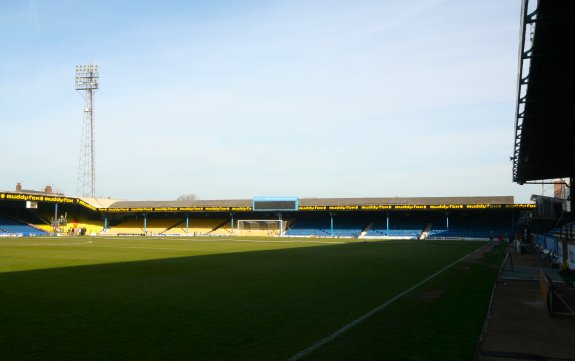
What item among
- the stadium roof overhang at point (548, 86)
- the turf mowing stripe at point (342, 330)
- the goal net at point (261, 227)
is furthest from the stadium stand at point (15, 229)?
the turf mowing stripe at point (342, 330)

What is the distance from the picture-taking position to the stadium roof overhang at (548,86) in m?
11.0

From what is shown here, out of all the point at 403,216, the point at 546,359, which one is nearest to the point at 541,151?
the point at 546,359

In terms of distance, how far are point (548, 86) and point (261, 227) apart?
67109 mm

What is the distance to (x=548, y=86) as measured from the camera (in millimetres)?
16047

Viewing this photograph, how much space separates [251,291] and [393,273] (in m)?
7.84

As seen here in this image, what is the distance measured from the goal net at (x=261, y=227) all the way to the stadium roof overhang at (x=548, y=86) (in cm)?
5104

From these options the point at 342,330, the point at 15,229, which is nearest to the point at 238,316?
the point at 342,330

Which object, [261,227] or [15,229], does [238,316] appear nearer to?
[261,227]

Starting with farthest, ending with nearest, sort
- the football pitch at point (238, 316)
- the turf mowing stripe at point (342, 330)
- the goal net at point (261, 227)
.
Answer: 1. the goal net at point (261, 227)
2. the football pitch at point (238, 316)
3. the turf mowing stripe at point (342, 330)

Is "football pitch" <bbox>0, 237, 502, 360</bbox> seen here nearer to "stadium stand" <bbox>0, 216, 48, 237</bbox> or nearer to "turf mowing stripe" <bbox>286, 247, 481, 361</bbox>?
"turf mowing stripe" <bbox>286, 247, 481, 361</bbox>

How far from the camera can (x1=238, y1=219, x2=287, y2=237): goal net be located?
258 feet

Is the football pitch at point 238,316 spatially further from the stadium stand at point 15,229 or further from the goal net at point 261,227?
the goal net at point 261,227

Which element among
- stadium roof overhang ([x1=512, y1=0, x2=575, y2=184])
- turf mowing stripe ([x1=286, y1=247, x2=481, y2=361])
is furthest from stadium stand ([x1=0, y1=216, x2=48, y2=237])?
turf mowing stripe ([x1=286, y1=247, x2=481, y2=361])

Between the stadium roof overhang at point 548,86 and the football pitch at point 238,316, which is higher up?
the stadium roof overhang at point 548,86
